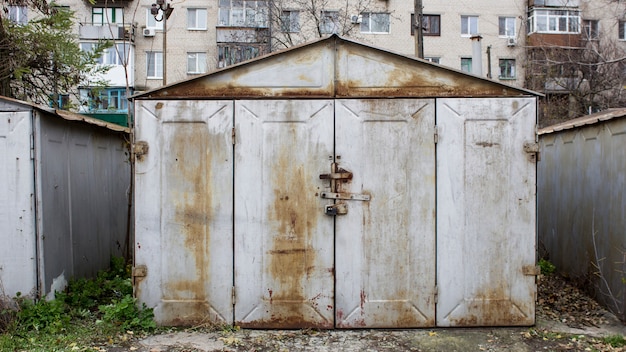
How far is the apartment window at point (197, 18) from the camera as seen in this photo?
2859 cm

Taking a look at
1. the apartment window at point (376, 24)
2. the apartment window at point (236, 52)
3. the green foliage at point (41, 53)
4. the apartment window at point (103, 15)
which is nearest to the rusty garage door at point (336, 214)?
the green foliage at point (41, 53)

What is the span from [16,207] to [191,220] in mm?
1969

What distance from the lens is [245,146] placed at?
5738mm

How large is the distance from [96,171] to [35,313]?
2.66m

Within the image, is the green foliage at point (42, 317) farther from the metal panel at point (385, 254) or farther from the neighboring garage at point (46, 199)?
the metal panel at point (385, 254)

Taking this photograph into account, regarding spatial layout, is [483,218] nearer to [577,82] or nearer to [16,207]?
[16,207]

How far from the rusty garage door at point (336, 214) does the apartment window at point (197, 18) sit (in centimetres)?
2450

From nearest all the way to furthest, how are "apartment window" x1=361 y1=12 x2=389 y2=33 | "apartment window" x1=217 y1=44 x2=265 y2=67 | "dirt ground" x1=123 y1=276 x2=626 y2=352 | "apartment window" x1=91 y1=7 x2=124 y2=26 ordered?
1. "dirt ground" x1=123 y1=276 x2=626 y2=352
2. "apartment window" x1=217 y1=44 x2=265 y2=67
3. "apartment window" x1=361 y1=12 x2=389 y2=33
4. "apartment window" x1=91 y1=7 x2=124 y2=26

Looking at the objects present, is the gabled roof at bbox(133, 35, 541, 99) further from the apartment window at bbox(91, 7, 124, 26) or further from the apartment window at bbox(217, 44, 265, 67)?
the apartment window at bbox(91, 7, 124, 26)

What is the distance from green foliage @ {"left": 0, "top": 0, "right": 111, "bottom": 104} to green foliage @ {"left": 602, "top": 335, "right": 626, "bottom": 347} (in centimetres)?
910

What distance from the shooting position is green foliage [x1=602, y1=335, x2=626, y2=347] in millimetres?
5312

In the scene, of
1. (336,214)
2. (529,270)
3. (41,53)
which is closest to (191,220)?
(336,214)

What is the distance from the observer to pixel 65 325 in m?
5.70

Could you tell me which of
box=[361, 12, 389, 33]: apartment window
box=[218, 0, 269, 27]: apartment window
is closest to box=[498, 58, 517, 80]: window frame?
box=[361, 12, 389, 33]: apartment window
